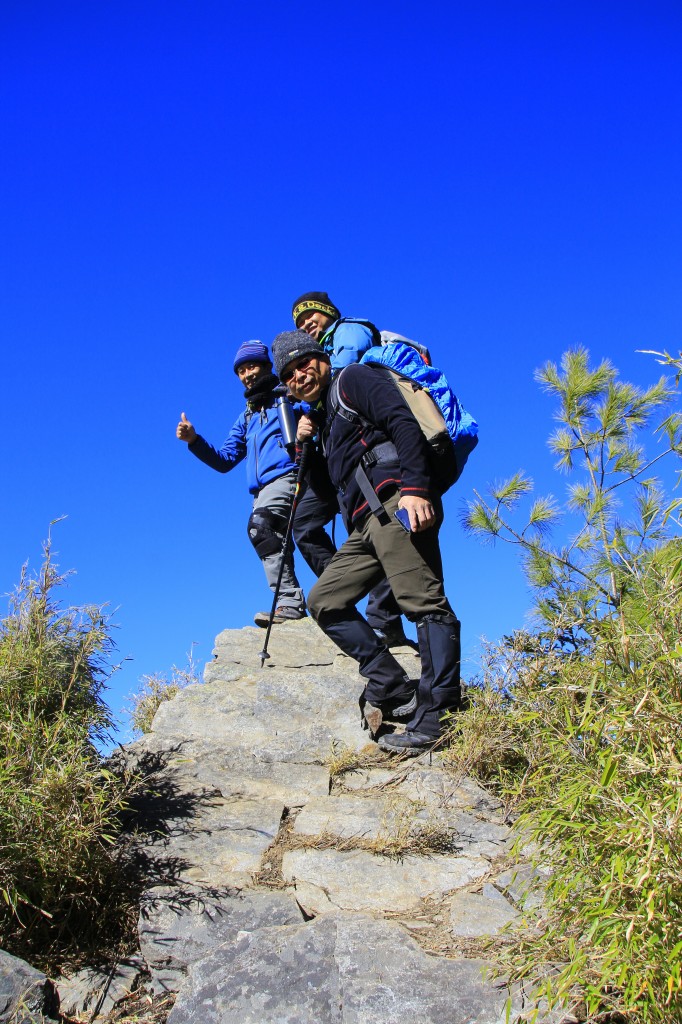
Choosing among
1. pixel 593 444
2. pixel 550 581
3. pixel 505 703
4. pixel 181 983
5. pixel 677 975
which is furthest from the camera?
pixel 593 444

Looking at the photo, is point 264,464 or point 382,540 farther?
point 264,464

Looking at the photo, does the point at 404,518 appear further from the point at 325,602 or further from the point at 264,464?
the point at 264,464

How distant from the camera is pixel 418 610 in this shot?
183 inches

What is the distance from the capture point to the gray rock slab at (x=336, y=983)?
Result: 8.70 ft

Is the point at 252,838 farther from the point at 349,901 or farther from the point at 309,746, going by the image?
the point at 309,746

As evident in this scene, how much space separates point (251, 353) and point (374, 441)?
3031mm

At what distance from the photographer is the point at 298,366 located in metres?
5.23

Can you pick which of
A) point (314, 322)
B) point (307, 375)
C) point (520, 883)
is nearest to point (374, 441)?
point (307, 375)

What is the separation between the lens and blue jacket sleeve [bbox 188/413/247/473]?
291 inches

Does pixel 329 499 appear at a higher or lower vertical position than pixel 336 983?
higher

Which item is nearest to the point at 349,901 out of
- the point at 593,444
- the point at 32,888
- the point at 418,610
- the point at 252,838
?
the point at 252,838

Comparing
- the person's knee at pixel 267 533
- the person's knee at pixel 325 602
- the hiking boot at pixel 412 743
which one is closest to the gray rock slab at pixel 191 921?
the hiking boot at pixel 412 743

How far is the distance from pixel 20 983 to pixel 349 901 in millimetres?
1300

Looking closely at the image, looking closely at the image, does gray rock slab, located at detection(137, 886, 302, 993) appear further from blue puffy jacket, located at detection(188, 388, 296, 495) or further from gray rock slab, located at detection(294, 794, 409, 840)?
blue puffy jacket, located at detection(188, 388, 296, 495)
